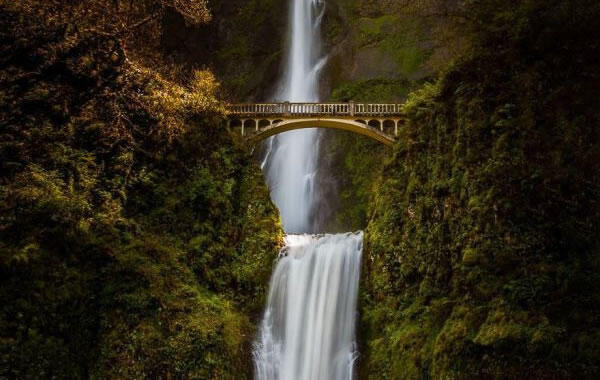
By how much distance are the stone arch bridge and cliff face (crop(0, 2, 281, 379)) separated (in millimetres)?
2527

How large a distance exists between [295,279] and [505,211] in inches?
301

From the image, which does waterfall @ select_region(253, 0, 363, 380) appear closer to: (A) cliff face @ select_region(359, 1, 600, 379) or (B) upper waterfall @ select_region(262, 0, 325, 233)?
(A) cliff face @ select_region(359, 1, 600, 379)

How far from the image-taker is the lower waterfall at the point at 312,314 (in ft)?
55.0

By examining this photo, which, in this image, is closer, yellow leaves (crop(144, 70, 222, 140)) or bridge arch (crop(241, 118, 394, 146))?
yellow leaves (crop(144, 70, 222, 140))

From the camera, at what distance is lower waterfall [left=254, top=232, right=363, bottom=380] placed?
16.8m

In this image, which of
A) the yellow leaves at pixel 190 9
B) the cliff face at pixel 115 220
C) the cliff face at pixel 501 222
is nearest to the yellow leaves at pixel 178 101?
the cliff face at pixel 115 220

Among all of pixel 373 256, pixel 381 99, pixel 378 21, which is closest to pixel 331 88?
pixel 381 99

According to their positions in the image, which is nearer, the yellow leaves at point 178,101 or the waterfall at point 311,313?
the waterfall at point 311,313

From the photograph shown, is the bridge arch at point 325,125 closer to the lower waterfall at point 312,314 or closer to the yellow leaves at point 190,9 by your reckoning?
the lower waterfall at point 312,314

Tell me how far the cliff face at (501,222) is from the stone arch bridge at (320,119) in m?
4.36

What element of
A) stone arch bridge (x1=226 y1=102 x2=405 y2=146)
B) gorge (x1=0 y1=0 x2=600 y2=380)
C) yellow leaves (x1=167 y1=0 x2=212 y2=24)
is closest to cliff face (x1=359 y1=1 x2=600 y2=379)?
gorge (x1=0 y1=0 x2=600 y2=380)

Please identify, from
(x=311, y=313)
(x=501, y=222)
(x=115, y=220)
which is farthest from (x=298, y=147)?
(x=501, y=222)

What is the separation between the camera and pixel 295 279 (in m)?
18.5

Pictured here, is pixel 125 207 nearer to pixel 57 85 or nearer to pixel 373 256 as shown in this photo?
pixel 57 85
